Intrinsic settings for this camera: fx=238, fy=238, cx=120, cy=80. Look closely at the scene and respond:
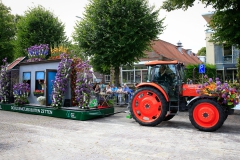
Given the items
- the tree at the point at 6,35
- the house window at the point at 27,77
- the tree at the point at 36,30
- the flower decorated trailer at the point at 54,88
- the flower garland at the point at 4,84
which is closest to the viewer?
the flower decorated trailer at the point at 54,88

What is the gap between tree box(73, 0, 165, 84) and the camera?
15156 millimetres

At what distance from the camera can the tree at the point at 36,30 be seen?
67.4 feet

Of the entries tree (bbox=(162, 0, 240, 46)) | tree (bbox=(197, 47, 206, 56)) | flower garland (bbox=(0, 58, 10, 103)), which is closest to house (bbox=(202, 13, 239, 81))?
tree (bbox=(162, 0, 240, 46))

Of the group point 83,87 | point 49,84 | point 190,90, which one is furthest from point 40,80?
point 190,90

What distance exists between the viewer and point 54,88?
10555mm

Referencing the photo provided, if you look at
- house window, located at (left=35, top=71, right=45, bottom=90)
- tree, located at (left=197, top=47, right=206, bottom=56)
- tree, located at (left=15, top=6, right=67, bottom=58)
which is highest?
tree, located at (left=197, top=47, right=206, bottom=56)

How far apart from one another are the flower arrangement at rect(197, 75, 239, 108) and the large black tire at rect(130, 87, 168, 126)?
1.49 meters

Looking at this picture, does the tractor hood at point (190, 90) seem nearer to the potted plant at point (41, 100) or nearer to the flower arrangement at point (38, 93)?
the potted plant at point (41, 100)

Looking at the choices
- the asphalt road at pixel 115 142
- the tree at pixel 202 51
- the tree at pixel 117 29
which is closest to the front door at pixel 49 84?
the asphalt road at pixel 115 142

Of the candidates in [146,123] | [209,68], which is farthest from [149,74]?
[209,68]

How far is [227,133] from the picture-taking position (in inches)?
286

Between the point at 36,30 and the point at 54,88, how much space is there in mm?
12111

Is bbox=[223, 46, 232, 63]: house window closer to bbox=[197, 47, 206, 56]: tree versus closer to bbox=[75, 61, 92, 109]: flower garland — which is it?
bbox=[75, 61, 92, 109]: flower garland

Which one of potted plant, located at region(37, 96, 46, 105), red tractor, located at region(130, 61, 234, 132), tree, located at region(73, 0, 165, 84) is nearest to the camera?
red tractor, located at region(130, 61, 234, 132)
